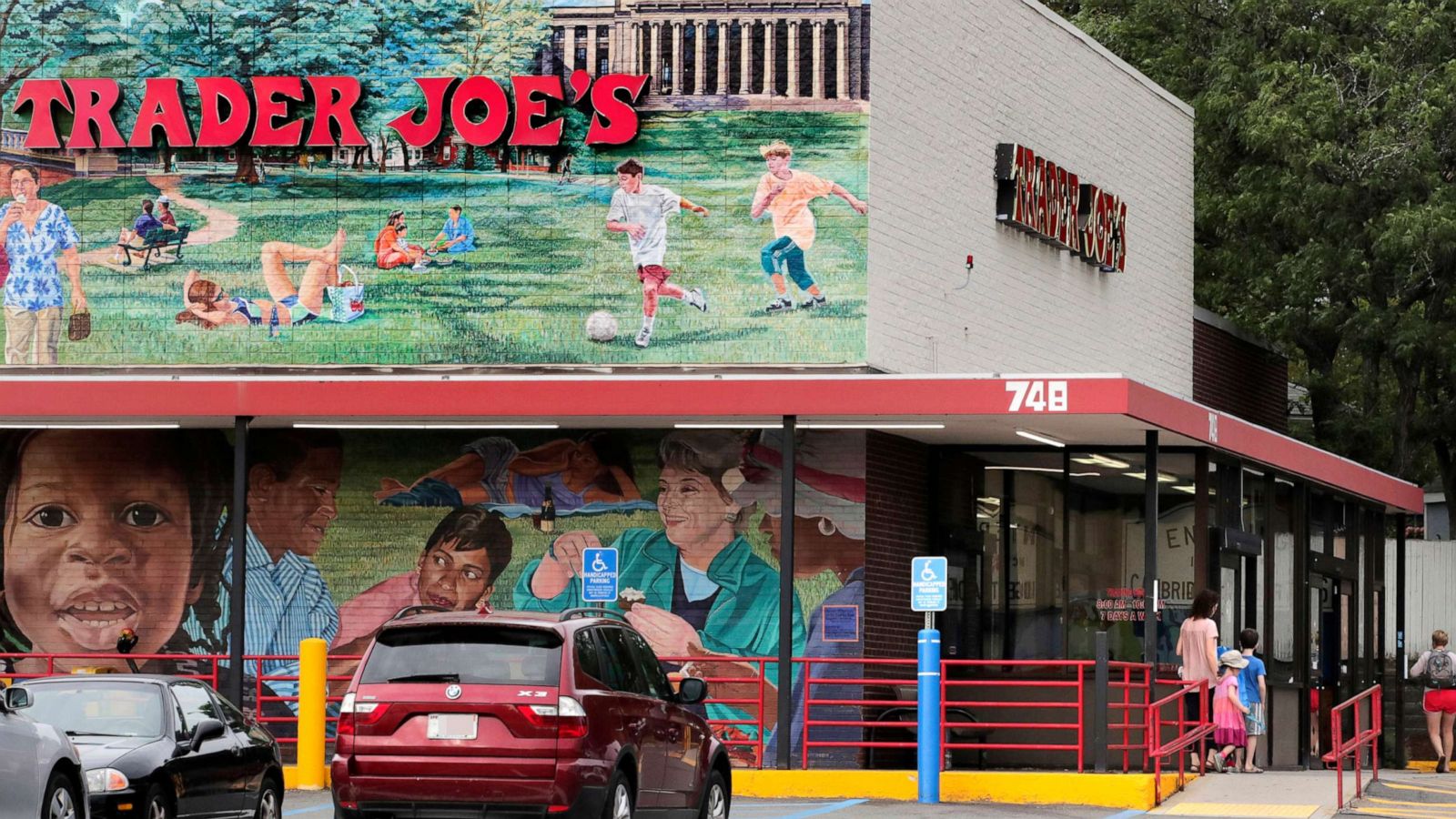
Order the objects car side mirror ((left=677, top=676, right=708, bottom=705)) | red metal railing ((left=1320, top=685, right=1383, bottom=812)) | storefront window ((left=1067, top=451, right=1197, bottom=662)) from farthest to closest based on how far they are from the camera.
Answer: storefront window ((left=1067, top=451, right=1197, bottom=662)), red metal railing ((left=1320, top=685, right=1383, bottom=812)), car side mirror ((left=677, top=676, right=708, bottom=705))

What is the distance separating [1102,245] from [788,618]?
9.35m

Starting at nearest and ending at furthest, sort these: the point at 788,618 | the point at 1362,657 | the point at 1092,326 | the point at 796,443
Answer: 1. the point at 788,618
2. the point at 796,443
3. the point at 1092,326
4. the point at 1362,657

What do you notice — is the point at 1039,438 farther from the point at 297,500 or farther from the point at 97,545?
the point at 97,545

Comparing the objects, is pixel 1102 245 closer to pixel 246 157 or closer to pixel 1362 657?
pixel 1362 657

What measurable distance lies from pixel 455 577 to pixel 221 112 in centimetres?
558

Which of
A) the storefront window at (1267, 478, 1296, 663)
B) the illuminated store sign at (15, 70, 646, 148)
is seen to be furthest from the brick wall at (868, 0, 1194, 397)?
the illuminated store sign at (15, 70, 646, 148)

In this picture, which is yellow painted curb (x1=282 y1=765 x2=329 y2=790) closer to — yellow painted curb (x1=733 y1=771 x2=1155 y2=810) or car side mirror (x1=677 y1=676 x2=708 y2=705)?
yellow painted curb (x1=733 y1=771 x2=1155 y2=810)

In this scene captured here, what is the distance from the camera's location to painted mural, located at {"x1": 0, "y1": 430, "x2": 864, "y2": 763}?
75.3ft

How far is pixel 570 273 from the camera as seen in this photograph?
2330cm

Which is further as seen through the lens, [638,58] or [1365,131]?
[1365,131]

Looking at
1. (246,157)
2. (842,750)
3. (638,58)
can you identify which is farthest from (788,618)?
(246,157)

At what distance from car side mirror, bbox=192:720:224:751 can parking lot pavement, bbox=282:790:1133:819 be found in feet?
8.54

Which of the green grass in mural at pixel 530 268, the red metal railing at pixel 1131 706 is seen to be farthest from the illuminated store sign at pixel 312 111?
the red metal railing at pixel 1131 706

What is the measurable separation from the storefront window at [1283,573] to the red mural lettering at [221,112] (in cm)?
1290
